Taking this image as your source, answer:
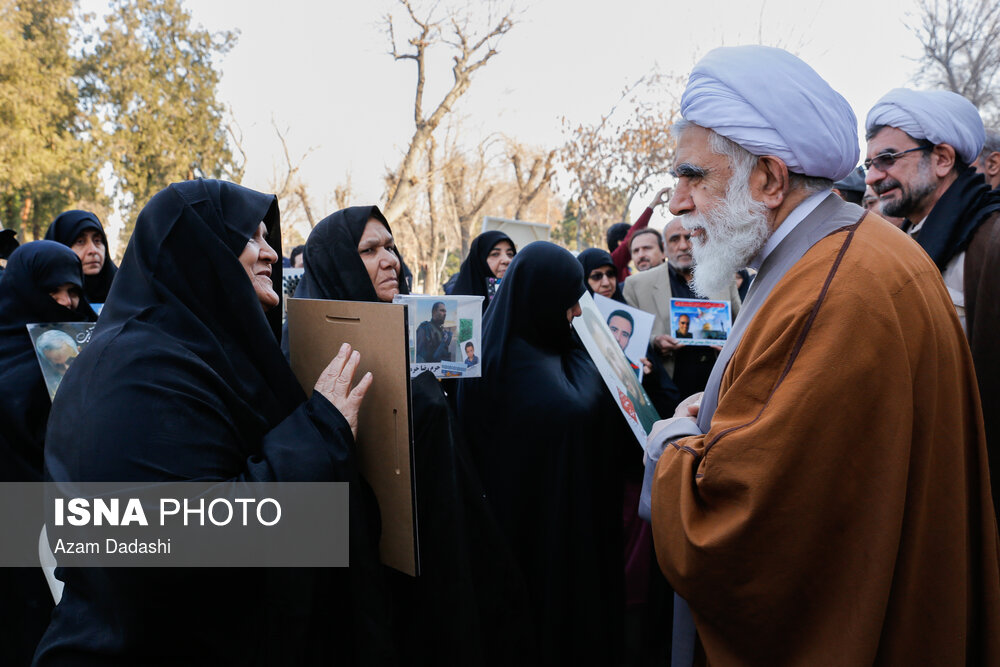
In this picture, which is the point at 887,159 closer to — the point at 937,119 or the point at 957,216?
the point at 937,119

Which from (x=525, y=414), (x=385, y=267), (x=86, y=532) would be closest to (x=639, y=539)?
(x=525, y=414)

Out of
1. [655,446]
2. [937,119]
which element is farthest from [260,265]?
[937,119]

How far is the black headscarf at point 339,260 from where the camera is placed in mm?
3152

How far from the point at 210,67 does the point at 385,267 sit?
23.9 metres

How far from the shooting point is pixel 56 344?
2.81 meters

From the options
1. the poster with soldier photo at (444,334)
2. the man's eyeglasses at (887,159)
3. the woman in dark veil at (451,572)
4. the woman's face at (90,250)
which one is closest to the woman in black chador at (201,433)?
the woman in dark veil at (451,572)

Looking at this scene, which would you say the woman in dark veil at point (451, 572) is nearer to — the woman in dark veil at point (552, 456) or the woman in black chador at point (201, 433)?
the woman in black chador at point (201, 433)

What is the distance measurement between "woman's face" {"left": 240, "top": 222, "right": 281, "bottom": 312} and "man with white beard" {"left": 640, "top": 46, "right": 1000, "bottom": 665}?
1.26m

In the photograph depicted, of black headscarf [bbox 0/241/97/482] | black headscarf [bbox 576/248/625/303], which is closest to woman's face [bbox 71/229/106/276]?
black headscarf [bbox 0/241/97/482]

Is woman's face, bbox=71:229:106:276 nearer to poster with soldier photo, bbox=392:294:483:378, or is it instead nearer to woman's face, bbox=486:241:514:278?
woman's face, bbox=486:241:514:278

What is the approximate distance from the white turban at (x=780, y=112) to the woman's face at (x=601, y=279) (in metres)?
3.71

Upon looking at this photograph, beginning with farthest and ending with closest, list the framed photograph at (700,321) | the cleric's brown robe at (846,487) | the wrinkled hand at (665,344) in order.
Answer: the wrinkled hand at (665,344) → the framed photograph at (700,321) → the cleric's brown robe at (846,487)

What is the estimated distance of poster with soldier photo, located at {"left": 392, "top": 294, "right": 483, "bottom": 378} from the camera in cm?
268

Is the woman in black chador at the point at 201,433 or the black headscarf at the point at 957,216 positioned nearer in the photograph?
the woman in black chador at the point at 201,433
